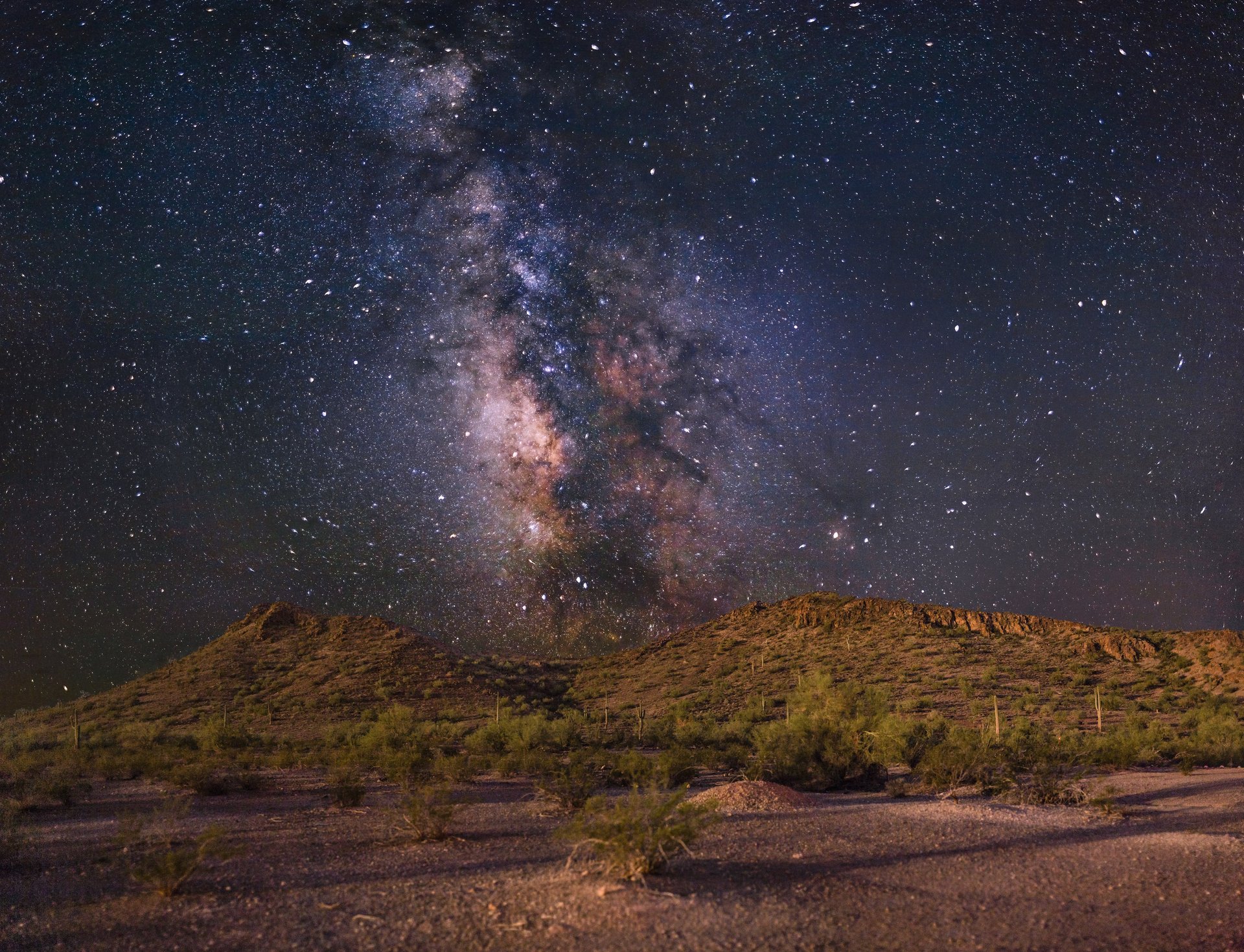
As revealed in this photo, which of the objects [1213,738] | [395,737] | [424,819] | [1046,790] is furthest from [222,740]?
[1213,738]

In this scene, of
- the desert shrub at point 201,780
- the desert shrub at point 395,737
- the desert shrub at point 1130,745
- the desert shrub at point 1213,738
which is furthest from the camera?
the desert shrub at point 1213,738

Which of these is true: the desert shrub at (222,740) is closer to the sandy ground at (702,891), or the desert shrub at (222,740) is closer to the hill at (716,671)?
the hill at (716,671)

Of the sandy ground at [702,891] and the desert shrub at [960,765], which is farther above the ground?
the sandy ground at [702,891]

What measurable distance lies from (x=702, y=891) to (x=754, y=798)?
859 centimetres

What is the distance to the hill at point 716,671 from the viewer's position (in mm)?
57406

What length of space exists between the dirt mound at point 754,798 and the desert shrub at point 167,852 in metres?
9.20

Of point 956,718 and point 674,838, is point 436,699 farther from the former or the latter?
point 674,838

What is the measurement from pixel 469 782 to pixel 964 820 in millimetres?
14490

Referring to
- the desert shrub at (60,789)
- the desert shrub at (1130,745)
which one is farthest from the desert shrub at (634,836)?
the desert shrub at (1130,745)

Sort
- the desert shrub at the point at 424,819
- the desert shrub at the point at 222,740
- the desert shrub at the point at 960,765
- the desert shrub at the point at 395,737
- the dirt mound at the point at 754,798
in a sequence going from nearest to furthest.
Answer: the desert shrub at the point at 424,819, the dirt mound at the point at 754,798, the desert shrub at the point at 960,765, the desert shrub at the point at 395,737, the desert shrub at the point at 222,740

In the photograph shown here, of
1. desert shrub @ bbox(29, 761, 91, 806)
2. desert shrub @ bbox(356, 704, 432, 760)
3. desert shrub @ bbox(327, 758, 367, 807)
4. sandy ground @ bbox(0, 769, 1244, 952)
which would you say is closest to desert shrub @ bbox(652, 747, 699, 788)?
sandy ground @ bbox(0, 769, 1244, 952)

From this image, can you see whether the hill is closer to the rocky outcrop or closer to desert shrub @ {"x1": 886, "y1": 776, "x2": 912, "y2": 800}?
the rocky outcrop

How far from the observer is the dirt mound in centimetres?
1786

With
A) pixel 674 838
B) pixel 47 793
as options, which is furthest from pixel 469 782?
pixel 674 838
